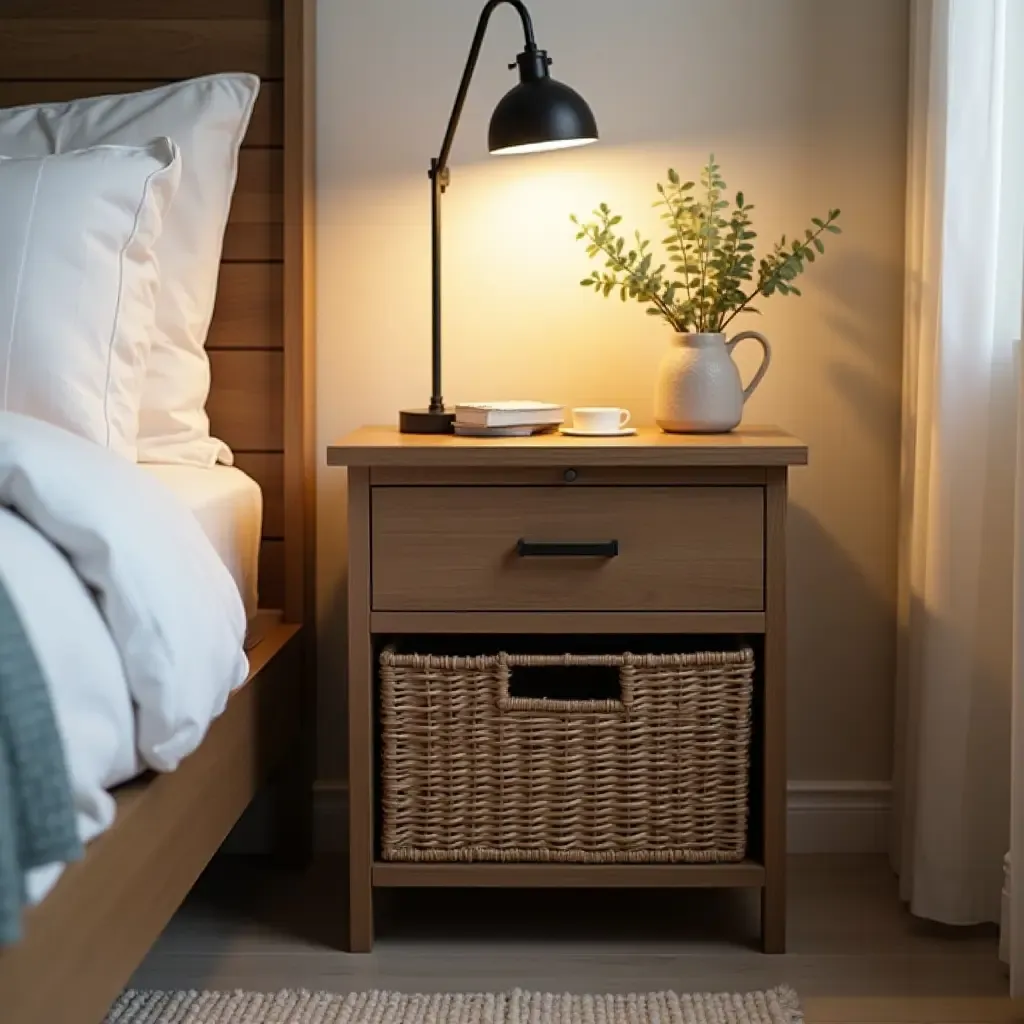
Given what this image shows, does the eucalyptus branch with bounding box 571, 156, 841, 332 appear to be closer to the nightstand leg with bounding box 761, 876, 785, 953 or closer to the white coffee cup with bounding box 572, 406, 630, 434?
the white coffee cup with bounding box 572, 406, 630, 434

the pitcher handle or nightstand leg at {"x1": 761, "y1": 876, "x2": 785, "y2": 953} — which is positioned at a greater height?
Answer: the pitcher handle

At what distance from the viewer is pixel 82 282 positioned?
1806 millimetres

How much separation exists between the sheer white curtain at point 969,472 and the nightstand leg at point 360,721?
2.44 feet

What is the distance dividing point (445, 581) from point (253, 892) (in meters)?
0.62

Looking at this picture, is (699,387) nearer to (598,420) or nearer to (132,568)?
(598,420)

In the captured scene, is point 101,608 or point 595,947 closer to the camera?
point 101,608

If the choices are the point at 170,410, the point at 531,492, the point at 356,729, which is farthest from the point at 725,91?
the point at 356,729

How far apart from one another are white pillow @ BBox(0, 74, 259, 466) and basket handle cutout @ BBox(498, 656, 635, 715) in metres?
0.56

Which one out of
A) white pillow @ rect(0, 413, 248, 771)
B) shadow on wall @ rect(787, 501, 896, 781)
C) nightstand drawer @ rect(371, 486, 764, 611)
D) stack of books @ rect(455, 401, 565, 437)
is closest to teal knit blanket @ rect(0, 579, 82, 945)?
white pillow @ rect(0, 413, 248, 771)

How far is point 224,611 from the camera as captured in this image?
4.95 feet

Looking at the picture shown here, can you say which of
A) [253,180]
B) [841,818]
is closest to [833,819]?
[841,818]

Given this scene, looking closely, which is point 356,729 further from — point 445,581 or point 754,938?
point 754,938

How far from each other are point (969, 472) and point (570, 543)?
53 cm

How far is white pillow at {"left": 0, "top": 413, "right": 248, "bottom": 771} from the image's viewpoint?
4.11 ft
